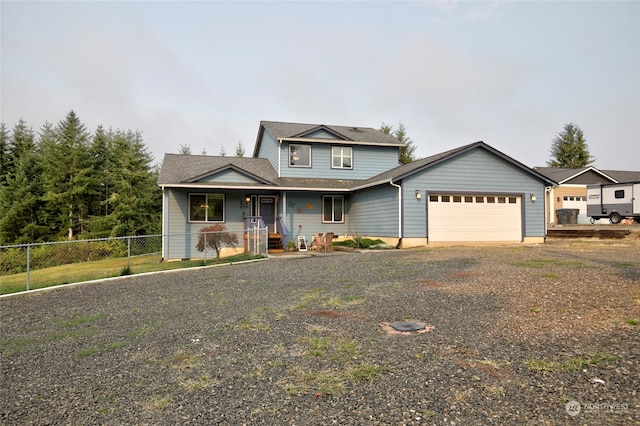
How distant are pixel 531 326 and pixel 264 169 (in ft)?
58.4

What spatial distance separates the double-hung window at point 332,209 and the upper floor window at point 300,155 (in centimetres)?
210

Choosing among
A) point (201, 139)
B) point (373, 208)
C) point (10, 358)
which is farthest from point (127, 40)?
point (201, 139)

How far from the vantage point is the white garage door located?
56.1ft

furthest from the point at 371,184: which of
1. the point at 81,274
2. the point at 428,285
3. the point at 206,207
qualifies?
the point at 81,274

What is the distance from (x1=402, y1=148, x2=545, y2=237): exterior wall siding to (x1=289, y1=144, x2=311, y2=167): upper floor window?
6120 mm

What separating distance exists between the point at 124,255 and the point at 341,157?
15369mm

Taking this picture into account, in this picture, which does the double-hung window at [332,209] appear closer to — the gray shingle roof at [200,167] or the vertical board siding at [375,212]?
the vertical board siding at [375,212]

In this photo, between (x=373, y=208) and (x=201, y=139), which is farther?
(x=201, y=139)

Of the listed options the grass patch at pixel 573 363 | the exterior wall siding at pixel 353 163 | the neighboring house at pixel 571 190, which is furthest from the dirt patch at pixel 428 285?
the neighboring house at pixel 571 190

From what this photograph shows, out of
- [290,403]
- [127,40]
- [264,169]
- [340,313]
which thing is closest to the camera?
[290,403]

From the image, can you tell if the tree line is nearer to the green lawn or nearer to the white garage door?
the green lawn

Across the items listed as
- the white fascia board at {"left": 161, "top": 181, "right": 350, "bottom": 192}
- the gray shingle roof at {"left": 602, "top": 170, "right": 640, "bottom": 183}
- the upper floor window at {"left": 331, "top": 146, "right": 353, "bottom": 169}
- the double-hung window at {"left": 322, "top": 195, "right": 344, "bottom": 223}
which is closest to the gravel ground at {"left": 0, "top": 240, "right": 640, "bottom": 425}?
the white fascia board at {"left": 161, "top": 181, "right": 350, "bottom": 192}

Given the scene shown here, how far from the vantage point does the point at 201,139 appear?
5022 cm

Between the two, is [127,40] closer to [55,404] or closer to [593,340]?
[55,404]
